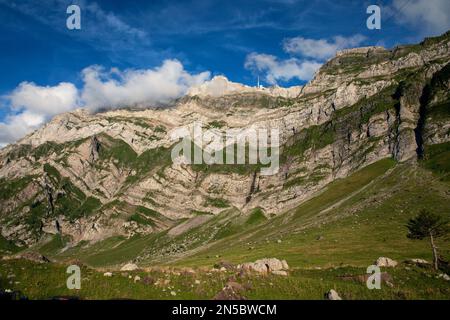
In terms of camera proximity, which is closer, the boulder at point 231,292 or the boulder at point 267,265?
the boulder at point 231,292

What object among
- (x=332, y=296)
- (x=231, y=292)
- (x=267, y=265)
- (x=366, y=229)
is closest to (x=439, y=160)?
(x=366, y=229)

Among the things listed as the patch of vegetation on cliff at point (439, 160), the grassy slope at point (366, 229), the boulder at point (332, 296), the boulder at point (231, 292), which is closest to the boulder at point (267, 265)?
the boulder at point (231, 292)

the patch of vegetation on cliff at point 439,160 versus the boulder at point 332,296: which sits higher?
the patch of vegetation on cliff at point 439,160

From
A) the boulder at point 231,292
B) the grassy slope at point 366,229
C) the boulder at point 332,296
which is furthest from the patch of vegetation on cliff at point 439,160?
the boulder at point 231,292

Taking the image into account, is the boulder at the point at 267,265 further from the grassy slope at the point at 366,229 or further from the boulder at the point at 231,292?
the grassy slope at the point at 366,229

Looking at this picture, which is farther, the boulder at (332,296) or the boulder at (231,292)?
the boulder at (332,296)

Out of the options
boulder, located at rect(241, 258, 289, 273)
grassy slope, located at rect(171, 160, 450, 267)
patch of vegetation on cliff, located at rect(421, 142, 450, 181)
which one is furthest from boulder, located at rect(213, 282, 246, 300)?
patch of vegetation on cliff, located at rect(421, 142, 450, 181)

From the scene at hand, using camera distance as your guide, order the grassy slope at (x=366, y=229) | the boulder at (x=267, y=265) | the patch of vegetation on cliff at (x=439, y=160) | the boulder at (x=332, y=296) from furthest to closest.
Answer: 1. the patch of vegetation on cliff at (x=439, y=160)
2. the grassy slope at (x=366, y=229)
3. the boulder at (x=267, y=265)
4. the boulder at (x=332, y=296)

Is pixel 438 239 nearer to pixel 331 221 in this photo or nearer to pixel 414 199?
pixel 414 199

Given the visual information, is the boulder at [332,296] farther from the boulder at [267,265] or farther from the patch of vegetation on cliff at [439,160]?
the patch of vegetation on cliff at [439,160]

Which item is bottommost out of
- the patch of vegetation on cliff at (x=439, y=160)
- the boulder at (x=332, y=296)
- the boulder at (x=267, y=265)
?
the boulder at (x=332, y=296)

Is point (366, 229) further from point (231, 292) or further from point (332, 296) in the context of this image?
point (231, 292)

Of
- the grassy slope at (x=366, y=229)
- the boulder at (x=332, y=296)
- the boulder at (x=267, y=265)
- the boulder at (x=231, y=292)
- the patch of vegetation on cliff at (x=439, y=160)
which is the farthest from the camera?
the patch of vegetation on cliff at (x=439, y=160)
